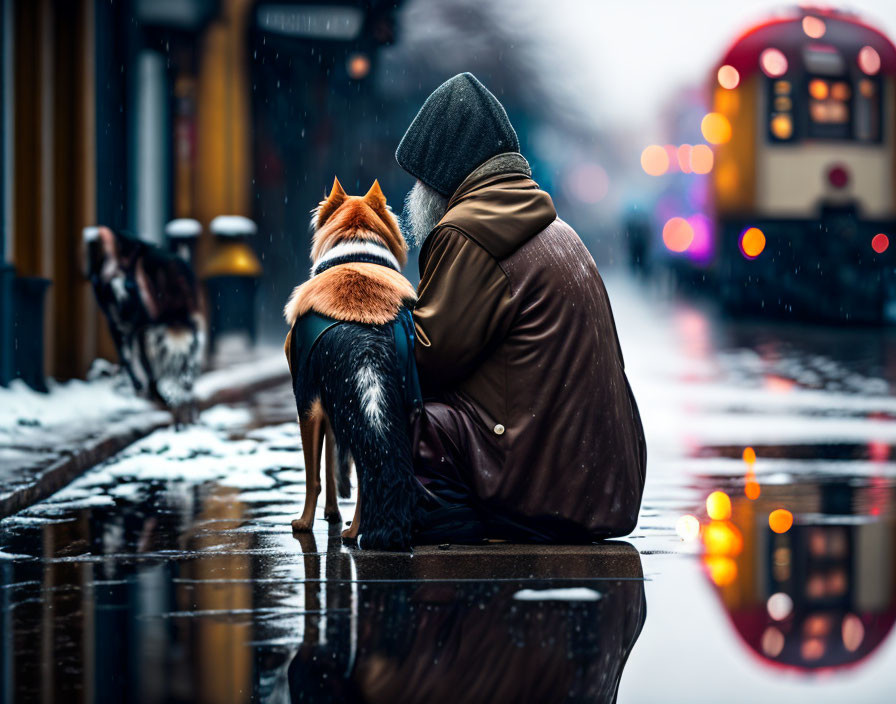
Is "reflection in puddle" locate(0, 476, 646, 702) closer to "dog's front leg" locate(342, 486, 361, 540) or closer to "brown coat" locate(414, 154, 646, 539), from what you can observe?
"dog's front leg" locate(342, 486, 361, 540)

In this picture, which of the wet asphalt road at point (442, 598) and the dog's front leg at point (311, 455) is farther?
the dog's front leg at point (311, 455)

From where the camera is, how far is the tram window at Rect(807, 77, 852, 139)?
21.2m

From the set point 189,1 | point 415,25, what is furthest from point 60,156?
point 415,25

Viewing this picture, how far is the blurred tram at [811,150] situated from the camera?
21219 millimetres

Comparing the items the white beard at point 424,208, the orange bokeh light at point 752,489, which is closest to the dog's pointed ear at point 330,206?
the white beard at point 424,208

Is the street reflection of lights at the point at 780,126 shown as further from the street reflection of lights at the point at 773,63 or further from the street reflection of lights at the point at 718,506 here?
the street reflection of lights at the point at 718,506

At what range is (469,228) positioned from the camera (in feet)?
18.3

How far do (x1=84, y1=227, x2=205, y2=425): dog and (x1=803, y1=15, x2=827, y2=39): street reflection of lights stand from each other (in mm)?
13639

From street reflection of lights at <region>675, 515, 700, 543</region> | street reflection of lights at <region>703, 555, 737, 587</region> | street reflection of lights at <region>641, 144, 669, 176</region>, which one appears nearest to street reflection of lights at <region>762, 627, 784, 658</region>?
street reflection of lights at <region>703, 555, 737, 587</region>

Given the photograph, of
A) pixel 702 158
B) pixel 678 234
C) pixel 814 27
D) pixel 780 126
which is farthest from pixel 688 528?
pixel 678 234

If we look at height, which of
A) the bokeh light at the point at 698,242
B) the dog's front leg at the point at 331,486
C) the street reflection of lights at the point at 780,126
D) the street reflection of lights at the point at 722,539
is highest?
the street reflection of lights at the point at 780,126

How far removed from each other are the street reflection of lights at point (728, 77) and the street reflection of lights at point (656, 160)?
14.2 m

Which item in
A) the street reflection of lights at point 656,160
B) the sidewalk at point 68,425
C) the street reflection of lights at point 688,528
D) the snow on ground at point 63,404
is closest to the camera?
the street reflection of lights at point 688,528

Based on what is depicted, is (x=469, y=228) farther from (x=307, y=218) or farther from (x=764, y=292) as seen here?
(x=307, y=218)
